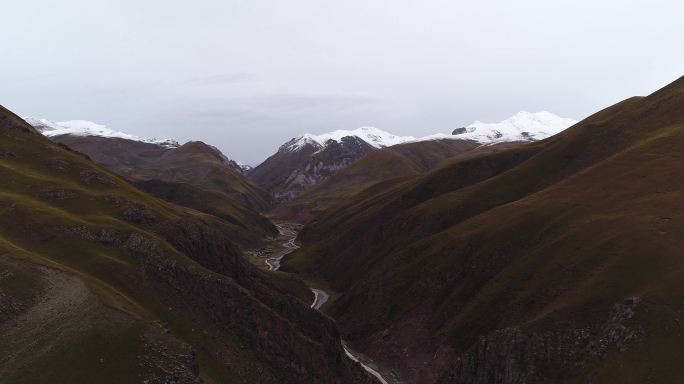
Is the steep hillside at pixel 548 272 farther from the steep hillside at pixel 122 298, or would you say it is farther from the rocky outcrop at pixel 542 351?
the steep hillside at pixel 122 298

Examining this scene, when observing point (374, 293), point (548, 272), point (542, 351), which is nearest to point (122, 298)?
point (542, 351)

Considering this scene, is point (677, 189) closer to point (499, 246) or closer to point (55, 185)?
point (499, 246)

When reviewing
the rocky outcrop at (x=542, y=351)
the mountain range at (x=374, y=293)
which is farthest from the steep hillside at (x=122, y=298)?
the rocky outcrop at (x=542, y=351)

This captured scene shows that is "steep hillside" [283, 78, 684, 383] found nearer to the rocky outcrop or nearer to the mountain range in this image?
the rocky outcrop

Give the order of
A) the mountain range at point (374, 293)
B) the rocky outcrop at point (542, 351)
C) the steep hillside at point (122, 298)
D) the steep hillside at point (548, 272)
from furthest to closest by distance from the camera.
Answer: the steep hillside at point (548, 272) < the rocky outcrop at point (542, 351) < the mountain range at point (374, 293) < the steep hillside at point (122, 298)

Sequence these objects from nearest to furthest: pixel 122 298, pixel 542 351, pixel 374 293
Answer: pixel 122 298, pixel 542 351, pixel 374 293

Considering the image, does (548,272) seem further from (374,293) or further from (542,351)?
(374,293)
